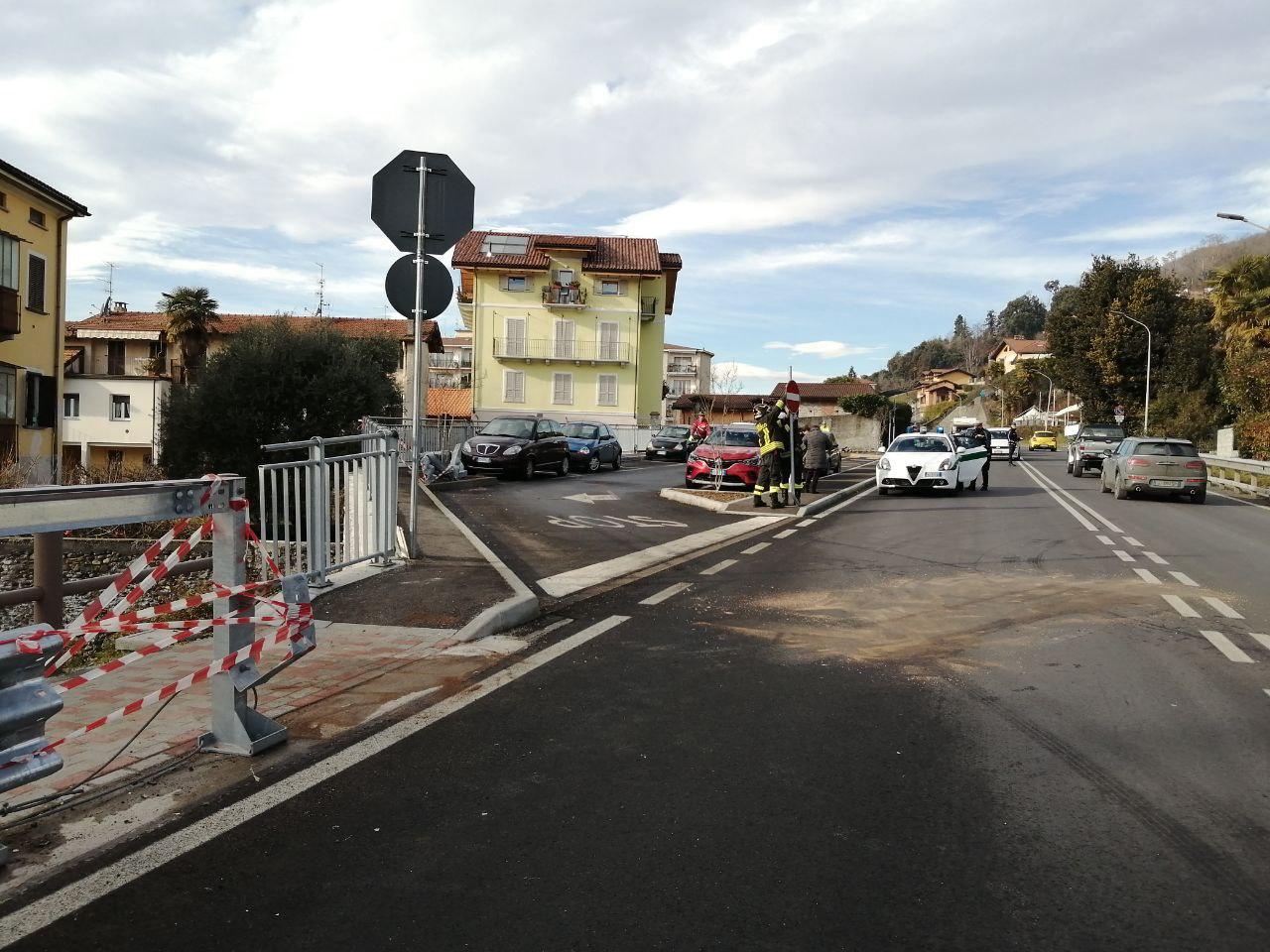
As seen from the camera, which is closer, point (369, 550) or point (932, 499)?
point (369, 550)

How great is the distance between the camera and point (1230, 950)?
2883mm

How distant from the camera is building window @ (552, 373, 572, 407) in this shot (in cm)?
6022

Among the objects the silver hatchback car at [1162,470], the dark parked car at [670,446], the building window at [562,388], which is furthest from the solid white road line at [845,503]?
the building window at [562,388]

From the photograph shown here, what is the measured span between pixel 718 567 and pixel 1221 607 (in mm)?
4785

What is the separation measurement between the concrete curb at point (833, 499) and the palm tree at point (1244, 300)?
19650 millimetres

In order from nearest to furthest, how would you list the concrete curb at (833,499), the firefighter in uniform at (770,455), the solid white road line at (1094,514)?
the solid white road line at (1094,514) → the firefighter in uniform at (770,455) → the concrete curb at (833,499)

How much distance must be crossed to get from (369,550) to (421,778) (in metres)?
5.71

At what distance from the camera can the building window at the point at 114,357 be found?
52.4 metres

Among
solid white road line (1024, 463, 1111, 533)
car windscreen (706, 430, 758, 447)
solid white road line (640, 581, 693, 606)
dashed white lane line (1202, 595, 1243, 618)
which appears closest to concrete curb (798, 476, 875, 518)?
car windscreen (706, 430, 758, 447)

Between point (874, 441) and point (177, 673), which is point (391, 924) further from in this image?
point (874, 441)

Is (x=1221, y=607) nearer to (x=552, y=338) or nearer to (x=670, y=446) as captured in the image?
(x=670, y=446)

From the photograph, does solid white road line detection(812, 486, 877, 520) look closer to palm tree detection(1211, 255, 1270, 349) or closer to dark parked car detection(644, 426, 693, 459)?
dark parked car detection(644, 426, 693, 459)

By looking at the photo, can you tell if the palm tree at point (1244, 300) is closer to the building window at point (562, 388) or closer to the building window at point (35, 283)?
the building window at point (562, 388)

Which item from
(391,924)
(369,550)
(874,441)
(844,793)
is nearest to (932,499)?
(369,550)
